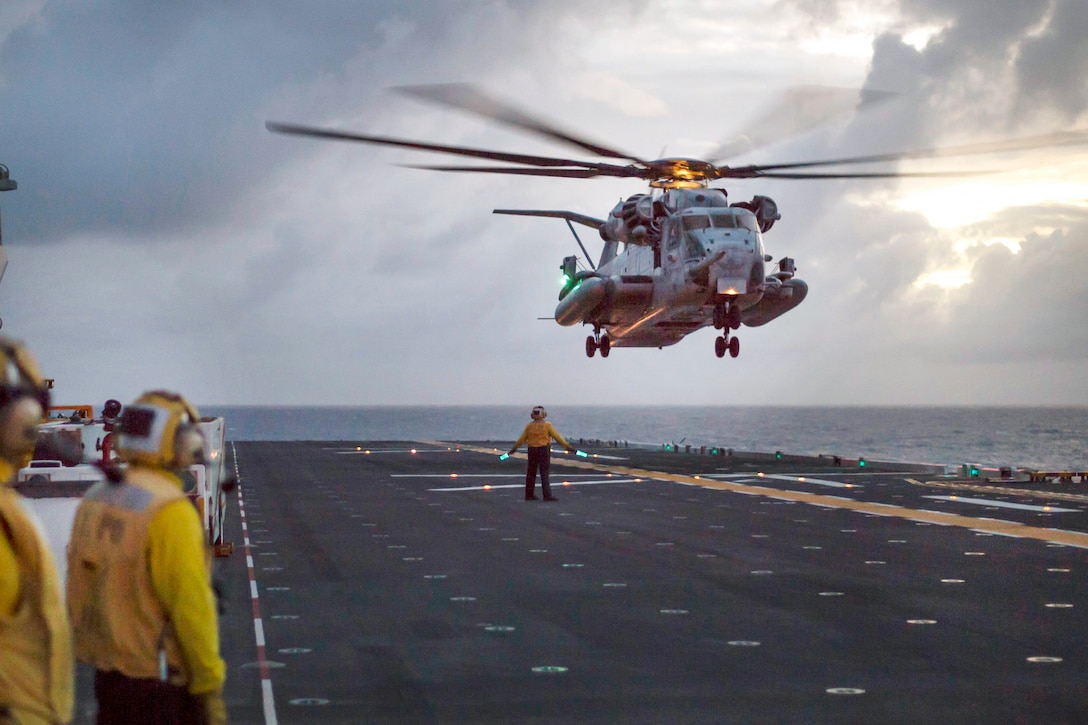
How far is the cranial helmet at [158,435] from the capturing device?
4.77 metres

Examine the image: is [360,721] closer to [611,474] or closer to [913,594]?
[913,594]

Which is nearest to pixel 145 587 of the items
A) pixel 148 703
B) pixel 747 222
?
pixel 148 703

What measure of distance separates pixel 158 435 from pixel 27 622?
36.1 inches

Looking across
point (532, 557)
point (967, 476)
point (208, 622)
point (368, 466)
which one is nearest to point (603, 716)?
point (208, 622)

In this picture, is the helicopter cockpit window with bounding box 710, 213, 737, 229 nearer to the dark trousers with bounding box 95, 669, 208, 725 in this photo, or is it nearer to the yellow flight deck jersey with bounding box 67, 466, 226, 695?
the yellow flight deck jersey with bounding box 67, 466, 226, 695

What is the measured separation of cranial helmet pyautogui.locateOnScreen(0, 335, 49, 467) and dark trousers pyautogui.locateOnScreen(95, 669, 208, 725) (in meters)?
0.97

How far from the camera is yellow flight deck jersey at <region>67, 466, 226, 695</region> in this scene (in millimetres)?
4527

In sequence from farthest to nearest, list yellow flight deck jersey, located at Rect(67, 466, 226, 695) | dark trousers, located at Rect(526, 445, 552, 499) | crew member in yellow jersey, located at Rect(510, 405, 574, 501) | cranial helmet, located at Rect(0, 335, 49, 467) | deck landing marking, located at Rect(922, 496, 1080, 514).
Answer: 1. dark trousers, located at Rect(526, 445, 552, 499)
2. crew member in yellow jersey, located at Rect(510, 405, 574, 501)
3. deck landing marking, located at Rect(922, 496, 1080, 514)
4. yellow flight deck jersey, located at Rect(67, 466, 226, 695)
5. cranial helmet, located at Rect(0, 335, 49, 467)

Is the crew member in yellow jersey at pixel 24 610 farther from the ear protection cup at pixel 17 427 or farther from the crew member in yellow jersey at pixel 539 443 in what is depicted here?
the crew member in yellow jersey at pixel 539 443

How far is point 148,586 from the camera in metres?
4.63

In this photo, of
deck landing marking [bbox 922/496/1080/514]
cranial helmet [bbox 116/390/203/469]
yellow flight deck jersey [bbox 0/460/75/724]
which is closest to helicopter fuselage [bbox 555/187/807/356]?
deck landing marking [bbox 922/496/1080/514]

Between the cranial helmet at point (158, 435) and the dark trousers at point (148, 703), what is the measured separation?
0.82 meters

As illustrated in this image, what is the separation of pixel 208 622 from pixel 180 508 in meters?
0.44

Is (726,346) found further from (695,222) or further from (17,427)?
(17,427)
